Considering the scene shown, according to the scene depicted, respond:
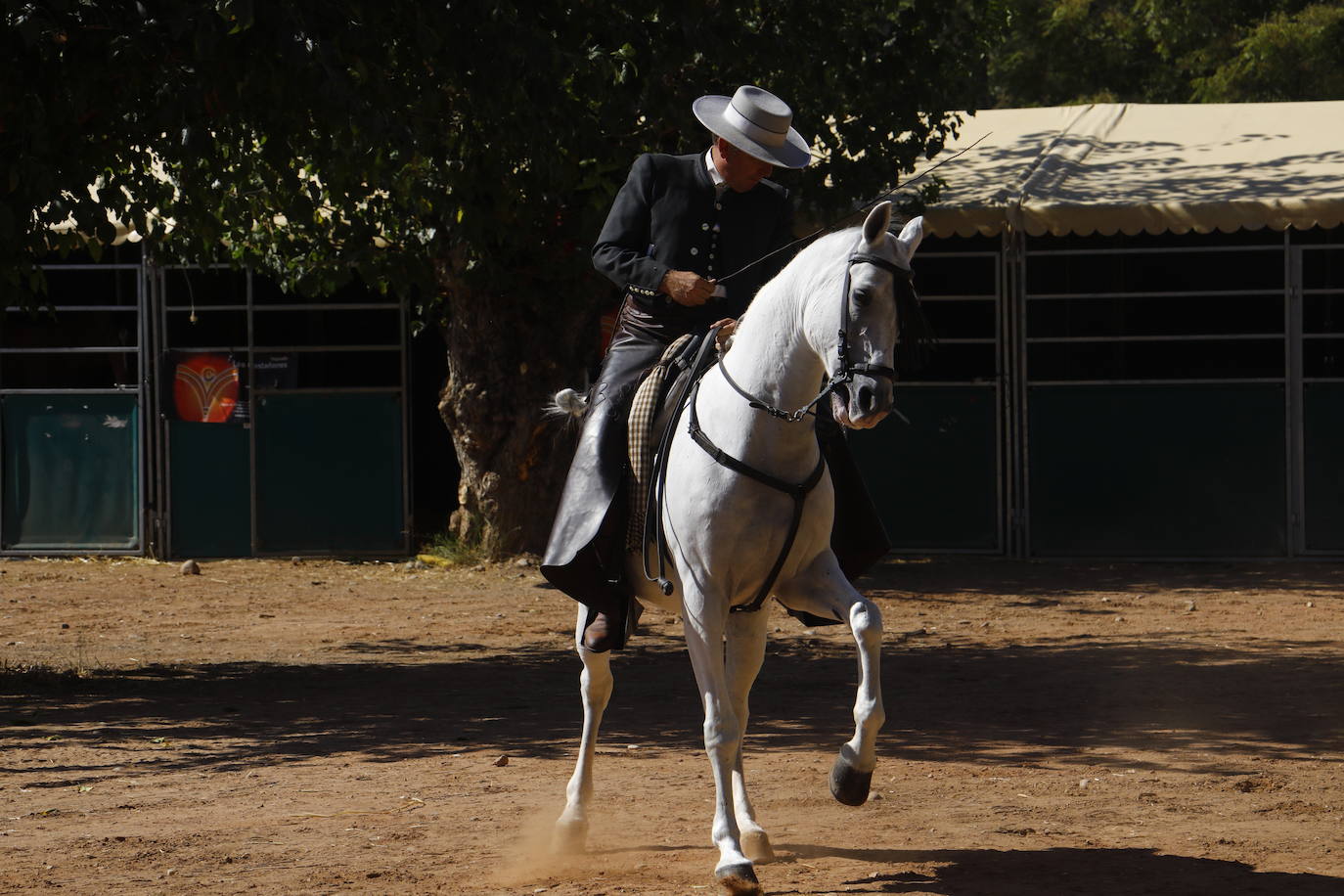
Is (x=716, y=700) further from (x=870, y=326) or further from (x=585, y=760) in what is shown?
(x=870, y=326)

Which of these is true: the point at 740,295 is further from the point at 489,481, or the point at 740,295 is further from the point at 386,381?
the point at 386,381

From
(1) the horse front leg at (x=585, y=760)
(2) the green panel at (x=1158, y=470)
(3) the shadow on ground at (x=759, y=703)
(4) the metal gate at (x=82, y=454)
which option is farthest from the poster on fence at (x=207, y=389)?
(1) the horse front leg at (x=585, y=760)

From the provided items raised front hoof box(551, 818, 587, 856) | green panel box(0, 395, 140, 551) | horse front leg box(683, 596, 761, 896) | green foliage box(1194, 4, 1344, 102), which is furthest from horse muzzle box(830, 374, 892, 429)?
green foliage box(1194, 4, 1344, 102)

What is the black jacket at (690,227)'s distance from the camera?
241 inches

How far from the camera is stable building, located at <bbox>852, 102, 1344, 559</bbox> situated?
606 inches

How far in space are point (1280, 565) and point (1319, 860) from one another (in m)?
10.2

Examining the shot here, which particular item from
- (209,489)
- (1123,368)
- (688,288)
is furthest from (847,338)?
(209,489)

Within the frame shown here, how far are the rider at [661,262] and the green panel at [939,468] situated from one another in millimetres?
9842

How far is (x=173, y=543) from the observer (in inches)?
656

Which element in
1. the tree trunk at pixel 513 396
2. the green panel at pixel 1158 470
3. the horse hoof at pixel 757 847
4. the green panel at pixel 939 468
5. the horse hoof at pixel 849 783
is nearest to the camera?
the horse hoof at pixel 849 783

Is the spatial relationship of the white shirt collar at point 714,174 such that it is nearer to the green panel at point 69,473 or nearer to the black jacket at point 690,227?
the black jacket at point 690,227

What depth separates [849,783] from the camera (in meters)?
5.39

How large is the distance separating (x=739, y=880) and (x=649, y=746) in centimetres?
285

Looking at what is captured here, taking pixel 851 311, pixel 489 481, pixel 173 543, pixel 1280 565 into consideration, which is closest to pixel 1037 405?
pixel 1280 565
